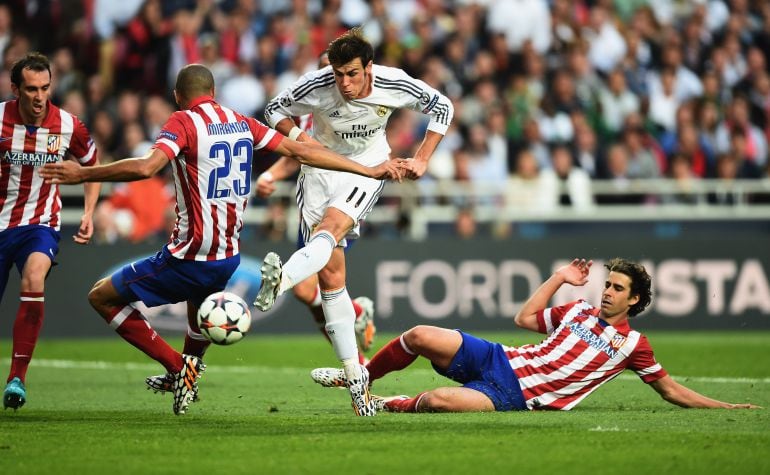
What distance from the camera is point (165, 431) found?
7.07m

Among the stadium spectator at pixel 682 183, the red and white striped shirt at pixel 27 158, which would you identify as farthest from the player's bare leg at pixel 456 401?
the stadium spectator at pixel 682 183

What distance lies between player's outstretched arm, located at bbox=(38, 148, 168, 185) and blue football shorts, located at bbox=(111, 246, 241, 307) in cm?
84

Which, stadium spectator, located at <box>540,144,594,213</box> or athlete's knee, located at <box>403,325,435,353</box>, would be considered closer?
athlete's knee, located at <box>403,325,435,353</box>

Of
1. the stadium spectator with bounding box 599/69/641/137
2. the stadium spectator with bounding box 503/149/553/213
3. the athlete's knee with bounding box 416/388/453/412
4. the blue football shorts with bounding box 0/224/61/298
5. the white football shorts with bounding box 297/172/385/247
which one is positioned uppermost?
the stadium spectator with bounding box 599/69/641/137

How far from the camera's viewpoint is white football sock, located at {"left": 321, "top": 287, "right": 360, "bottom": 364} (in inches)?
320

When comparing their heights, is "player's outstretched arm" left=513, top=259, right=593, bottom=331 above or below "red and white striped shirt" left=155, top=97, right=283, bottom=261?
below

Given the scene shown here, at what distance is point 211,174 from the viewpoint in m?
7.58

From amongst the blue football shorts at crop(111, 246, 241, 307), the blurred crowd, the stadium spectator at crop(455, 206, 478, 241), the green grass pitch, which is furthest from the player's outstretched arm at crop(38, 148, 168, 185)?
the stadium spectator at crop(455, 206, 478, 241)

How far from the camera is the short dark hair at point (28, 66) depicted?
8.23 meters

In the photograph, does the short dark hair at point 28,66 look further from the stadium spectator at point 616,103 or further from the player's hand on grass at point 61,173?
the stadium spectator at point 616,103

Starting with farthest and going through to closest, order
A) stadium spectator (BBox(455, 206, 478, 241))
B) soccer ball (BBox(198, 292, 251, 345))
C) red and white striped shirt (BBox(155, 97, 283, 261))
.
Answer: stadium spectator (BBox(455, 206, 478, 241)) < red and white striped shirt (BBox(155, 97, 283, 261)) < soccer ball (BBox(198, 292, 251, 345))

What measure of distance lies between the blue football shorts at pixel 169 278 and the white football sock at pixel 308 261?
0.44m

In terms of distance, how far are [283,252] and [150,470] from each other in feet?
32.3

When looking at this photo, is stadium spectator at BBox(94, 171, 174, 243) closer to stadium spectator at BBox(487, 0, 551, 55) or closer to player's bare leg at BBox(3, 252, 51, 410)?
stadium spectator at BBox(487, 0, 551, 55)
